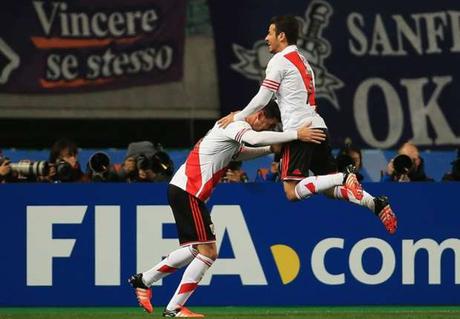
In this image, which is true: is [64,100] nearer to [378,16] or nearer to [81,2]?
[81,2]

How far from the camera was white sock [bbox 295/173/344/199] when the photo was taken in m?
16.0

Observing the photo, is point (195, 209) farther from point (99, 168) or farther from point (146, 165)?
point (99, 168)

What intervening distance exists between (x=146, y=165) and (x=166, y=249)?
0.83 m

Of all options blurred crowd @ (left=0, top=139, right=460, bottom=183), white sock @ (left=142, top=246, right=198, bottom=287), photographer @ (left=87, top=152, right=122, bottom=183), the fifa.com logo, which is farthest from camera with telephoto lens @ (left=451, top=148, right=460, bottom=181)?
white sock @ (left=142, top=246, right=198, bottom=287)

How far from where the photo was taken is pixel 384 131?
2234 centimetres

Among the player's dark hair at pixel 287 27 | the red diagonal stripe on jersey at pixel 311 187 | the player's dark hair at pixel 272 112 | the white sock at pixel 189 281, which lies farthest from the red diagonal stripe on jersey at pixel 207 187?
the player's dark hair at pixel 287 27

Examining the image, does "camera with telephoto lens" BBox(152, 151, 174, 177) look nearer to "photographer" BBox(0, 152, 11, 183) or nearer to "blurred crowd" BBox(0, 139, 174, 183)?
"blurred crowd" BBox(0, 139, 174, 183)

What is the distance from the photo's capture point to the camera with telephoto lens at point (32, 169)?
18312 mm

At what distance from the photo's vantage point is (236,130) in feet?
52.1

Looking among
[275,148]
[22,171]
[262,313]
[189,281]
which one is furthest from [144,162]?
[189,281]

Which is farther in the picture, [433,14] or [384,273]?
[433,14]

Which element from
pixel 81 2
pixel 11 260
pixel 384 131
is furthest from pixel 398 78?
pixel 11 260

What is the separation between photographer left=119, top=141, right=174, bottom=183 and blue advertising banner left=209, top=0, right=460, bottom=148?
356 cm

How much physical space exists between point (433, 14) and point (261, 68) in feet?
6.82
